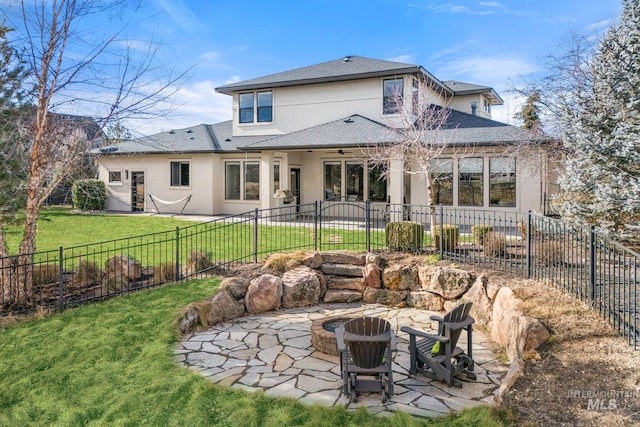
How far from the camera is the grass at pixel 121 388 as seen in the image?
3.80 m

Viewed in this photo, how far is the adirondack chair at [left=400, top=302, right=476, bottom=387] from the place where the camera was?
461 cm

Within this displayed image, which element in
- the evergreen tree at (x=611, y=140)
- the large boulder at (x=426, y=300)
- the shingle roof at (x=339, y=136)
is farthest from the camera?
the shingle roof at (x=339, y=136)

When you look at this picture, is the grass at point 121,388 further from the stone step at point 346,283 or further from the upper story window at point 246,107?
the upper story window at point 246,107

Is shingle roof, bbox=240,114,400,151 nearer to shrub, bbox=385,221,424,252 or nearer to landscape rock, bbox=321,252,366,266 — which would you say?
shrub, bbox=385,221,424,252

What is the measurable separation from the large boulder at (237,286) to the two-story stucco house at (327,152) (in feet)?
26.0

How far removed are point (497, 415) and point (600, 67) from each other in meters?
7.28

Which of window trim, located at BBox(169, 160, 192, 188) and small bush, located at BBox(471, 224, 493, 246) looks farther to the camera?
window trim, located at BBox(169, 160, 192, 188)

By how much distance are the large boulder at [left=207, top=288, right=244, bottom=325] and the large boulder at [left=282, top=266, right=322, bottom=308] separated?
0.90 m

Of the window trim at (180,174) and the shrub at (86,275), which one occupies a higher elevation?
the window trim at (180,174)

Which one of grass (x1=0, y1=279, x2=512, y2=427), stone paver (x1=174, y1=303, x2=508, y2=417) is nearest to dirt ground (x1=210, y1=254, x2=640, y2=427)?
grass (x1=0, y1=279, x2=512, y2=427)

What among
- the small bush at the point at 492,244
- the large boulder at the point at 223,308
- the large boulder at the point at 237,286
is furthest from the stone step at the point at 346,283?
the small bush at the point at 492,244

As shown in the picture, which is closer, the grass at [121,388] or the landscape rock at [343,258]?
the grass at [121,388]

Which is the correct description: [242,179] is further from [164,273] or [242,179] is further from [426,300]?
[426,300]
